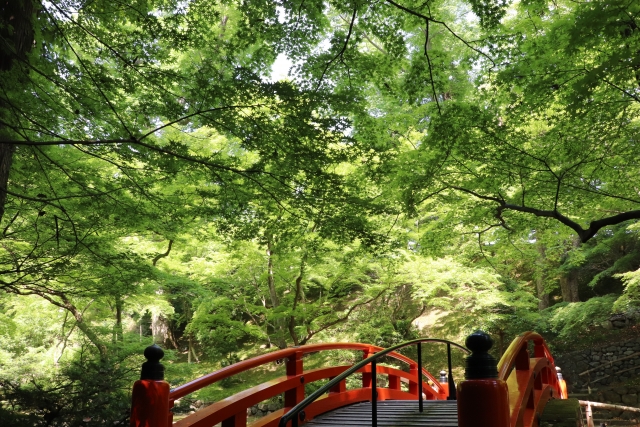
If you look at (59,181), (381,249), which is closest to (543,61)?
(381,249)

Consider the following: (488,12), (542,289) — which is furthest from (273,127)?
(542,289)

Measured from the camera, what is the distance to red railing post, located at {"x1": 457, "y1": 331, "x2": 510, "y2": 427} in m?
1.61

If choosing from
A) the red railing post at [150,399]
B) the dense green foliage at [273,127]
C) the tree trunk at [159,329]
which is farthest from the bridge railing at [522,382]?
the tree trunk at [159,329]

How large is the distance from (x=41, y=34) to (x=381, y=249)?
15.6ft

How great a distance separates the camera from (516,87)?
5.55 meters

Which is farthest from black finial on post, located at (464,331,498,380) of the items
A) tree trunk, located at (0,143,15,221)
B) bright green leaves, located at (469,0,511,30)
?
tree trunk, located at (0,143,15,221)

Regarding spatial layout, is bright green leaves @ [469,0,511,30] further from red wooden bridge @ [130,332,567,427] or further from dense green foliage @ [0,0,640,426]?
red wooden bridge @ [130,332,567,427]

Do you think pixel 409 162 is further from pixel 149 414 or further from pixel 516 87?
pixel 149 414

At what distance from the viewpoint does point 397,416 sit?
4.50 m

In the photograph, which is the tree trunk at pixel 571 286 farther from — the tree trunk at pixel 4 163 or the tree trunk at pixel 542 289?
the tree trunk at pixel 4 163

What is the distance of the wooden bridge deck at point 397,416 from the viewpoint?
4.14 meters

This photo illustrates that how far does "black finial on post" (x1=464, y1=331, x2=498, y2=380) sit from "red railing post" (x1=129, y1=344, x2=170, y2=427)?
72.2 inches

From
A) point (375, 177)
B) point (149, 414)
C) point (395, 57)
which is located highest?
point (395, 57)

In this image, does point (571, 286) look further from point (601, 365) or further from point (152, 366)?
point (152, 366)
